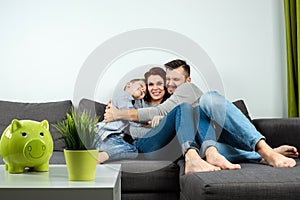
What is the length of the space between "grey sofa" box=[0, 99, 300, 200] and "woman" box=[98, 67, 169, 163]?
68 mm

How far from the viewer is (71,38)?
3438mm

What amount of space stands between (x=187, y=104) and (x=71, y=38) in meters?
1.26

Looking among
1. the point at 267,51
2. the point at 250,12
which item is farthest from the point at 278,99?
the point at 250,12

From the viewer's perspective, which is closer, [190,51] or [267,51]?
[190,51]

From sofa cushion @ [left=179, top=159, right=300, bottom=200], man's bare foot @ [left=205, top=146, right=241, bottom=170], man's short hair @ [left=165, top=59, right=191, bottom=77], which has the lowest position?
sofa cushion @ [left=179, top=159, right=300, bottom=200]

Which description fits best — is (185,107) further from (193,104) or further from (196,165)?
(196,165)

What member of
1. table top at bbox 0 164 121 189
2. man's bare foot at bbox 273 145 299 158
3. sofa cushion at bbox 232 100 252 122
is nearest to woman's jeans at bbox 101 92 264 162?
man's bare foot at bbox 273 145 299 158

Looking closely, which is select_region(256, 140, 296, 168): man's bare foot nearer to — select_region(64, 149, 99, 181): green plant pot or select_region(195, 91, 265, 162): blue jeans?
select_region(195, 91, 265, 162): blue jeans

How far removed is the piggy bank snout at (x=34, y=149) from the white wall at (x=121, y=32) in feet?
5.75

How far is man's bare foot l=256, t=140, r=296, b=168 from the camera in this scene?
88.1 inches

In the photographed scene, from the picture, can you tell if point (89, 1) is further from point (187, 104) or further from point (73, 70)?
point (187, 104)

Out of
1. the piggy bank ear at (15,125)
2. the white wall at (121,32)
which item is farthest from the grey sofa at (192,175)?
the piggy bank ear at (15,125)

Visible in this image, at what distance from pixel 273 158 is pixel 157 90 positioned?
2.62ft

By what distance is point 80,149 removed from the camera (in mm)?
1492
